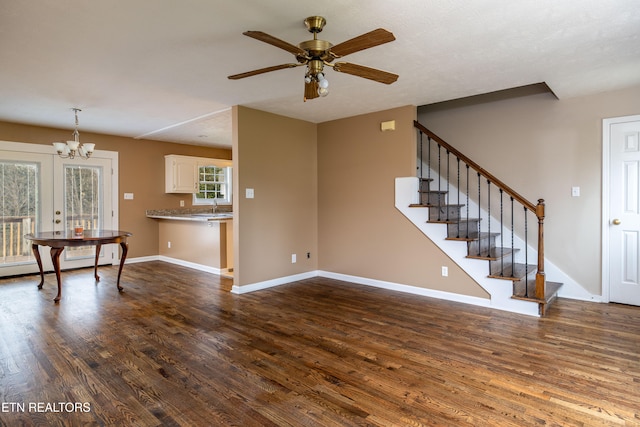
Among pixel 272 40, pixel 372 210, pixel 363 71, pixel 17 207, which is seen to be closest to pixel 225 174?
pixel 17 207

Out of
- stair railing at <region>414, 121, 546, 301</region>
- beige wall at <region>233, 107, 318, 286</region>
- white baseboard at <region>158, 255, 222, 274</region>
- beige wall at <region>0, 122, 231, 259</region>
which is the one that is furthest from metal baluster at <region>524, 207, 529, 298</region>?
beige wall at <region>0, 122, 231, 259</region>

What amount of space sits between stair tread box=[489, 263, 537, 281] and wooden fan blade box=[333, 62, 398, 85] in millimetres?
2503

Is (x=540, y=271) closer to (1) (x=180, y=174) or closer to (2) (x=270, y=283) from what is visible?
(2) (x=270, y=283)

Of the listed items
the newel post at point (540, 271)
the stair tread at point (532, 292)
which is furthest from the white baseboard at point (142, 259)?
the newel post at point (540, 271)

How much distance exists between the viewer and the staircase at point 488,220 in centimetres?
373

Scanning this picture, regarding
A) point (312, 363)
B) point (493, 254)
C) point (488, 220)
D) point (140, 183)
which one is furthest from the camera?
point (140, 183)

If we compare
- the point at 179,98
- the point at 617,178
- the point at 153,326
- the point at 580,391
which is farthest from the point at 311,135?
the point at 580,391

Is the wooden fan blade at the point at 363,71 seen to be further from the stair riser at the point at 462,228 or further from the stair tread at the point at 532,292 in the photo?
the stair tread at the point at 532,292

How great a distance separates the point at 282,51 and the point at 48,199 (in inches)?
204

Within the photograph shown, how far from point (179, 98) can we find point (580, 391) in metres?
4.58

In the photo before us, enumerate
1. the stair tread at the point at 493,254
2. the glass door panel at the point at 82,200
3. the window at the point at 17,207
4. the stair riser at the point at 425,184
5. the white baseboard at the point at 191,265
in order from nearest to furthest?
the stair tread at the point at 493,254, the stair riser at the point at 425,184, the window at the point at 17,207, the white baseboard at the point at 191,265, the glass door panel at the point at 82,200

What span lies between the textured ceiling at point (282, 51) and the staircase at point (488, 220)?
1.13m

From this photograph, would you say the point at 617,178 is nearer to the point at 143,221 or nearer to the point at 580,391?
the point at 580,391

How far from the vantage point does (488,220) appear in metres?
4.72
